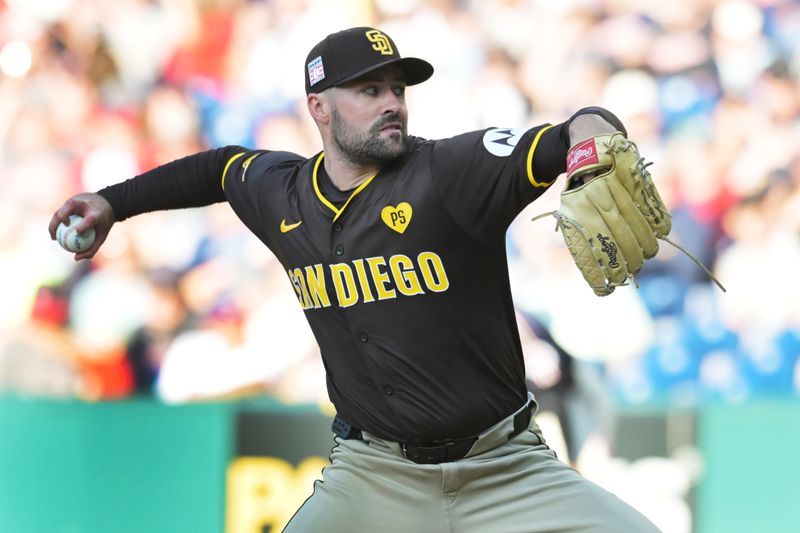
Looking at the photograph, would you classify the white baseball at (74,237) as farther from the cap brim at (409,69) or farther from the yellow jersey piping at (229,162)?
the cap brim at (409,69)

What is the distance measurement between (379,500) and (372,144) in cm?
104

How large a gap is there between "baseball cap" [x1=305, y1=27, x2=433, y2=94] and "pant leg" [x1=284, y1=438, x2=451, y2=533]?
3.69 feet

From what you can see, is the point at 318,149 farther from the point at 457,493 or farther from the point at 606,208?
the point at 606,208

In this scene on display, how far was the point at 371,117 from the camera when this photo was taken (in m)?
3.41

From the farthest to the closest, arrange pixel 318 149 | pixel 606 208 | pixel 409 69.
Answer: pixel 318 149 < pixel 409 69 < pixel 606 208

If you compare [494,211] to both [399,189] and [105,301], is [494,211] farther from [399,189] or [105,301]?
[105,301]

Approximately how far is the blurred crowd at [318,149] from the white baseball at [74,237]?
2262 millimetres

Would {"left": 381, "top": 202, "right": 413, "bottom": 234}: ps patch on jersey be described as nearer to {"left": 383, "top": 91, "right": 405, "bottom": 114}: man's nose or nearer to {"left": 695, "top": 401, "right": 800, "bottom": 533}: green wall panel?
{"left": 383, "top": 91, "right": 405, "bottom": 114}: man's nose

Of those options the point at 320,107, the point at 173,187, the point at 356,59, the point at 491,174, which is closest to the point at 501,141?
the point at 491,174

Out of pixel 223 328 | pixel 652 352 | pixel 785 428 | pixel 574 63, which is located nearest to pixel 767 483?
pixel 785 428

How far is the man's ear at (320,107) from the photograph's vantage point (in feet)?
11.7

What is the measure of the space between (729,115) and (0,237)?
4044mm

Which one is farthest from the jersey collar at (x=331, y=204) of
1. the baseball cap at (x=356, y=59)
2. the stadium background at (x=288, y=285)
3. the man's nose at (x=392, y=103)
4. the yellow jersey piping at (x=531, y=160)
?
the stadium background at (x=288, y=285)

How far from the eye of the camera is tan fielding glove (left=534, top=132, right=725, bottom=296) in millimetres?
2700
